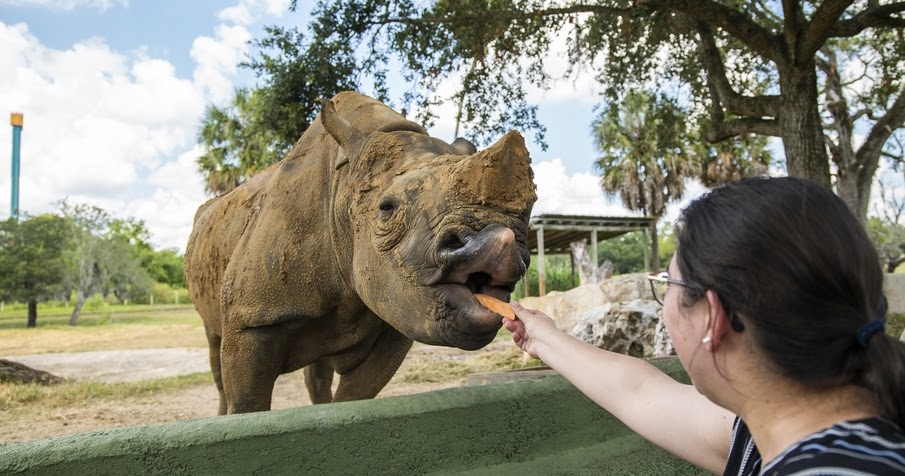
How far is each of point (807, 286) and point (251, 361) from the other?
3166 millimetres

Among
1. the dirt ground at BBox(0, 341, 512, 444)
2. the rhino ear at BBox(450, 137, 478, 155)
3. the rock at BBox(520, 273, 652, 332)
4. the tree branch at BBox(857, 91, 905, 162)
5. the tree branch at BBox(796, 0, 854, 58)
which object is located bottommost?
the dirt ground at BBox(0, 341, 512, 444)

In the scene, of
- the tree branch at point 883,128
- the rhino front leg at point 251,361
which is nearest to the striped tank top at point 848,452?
the rhino front leg at point 251,361

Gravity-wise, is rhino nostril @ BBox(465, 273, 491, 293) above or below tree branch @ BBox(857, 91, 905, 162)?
below

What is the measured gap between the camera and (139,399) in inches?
354

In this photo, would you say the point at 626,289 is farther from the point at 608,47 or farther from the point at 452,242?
the point at 452,242

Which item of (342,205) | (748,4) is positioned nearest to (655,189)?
(748,4)

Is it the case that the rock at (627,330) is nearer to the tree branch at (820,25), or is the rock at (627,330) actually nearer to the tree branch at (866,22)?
the tree branch at (820,25)

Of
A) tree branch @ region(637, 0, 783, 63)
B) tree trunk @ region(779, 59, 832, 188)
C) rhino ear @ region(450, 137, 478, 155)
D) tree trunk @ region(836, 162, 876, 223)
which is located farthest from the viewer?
tree trunk @ region(836, 162, 876, 223)

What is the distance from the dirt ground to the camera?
6.99m

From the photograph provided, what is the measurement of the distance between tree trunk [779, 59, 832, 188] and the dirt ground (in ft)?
17.8

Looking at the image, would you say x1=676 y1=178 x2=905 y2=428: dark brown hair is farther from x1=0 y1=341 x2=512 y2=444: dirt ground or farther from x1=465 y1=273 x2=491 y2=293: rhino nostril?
x1=0 y1=341 x2=512 y2=444: dirt ground

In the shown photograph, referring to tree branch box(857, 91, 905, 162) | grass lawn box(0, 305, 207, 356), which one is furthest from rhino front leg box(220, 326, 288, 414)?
grass lawn box(0, 305, 207, 356)

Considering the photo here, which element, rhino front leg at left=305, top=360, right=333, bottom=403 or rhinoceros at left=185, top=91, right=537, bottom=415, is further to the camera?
rhino front leg at left=305, top=360, right=333, bottom=403

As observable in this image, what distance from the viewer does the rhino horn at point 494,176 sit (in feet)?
8.82
